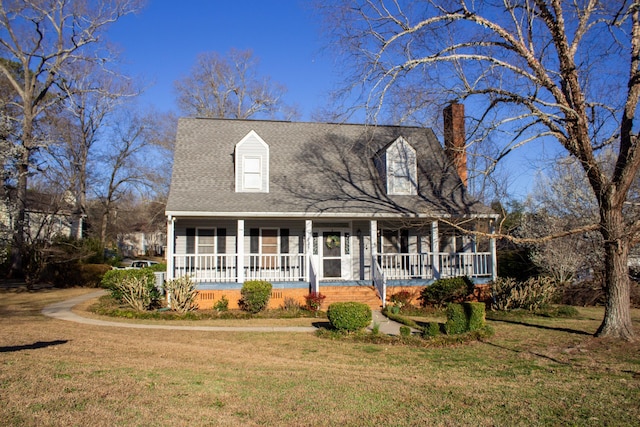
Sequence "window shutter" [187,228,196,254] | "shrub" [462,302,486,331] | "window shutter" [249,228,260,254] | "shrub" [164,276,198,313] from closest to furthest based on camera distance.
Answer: "shrub" [462,302,486,331] < "shrub" [164,276,198,313] < "window shutter" [187,228,196,254] < "window shutter" [249,228,260,254]

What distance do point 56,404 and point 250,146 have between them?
47.4 ft

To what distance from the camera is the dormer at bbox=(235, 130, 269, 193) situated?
19281 millimetres

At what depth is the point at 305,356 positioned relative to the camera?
9.77 meters

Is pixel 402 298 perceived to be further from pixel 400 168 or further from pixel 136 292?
pixel 136 292

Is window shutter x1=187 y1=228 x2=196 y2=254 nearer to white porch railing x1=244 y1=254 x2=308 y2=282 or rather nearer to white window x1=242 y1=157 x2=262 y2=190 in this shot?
white porch railing x1=244 y1=254 x2=308 y2=282

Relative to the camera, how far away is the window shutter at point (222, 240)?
19.4 metres

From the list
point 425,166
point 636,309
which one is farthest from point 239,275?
point 636,309


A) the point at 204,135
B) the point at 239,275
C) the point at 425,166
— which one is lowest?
the point at 239,275

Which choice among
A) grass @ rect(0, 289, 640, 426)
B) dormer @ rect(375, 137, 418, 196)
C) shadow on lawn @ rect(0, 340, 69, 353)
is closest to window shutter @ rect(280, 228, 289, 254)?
dormer @ rect(375, 137, 418, 196)

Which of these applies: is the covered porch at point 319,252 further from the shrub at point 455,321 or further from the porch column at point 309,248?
the shrub at point 455,321

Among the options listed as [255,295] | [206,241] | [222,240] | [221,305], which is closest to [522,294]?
[255,295]

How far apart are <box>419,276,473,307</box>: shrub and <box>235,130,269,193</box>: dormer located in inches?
280

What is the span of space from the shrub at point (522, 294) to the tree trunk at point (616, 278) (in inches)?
208

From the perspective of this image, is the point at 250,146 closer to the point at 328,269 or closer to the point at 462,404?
the point at 328,269
